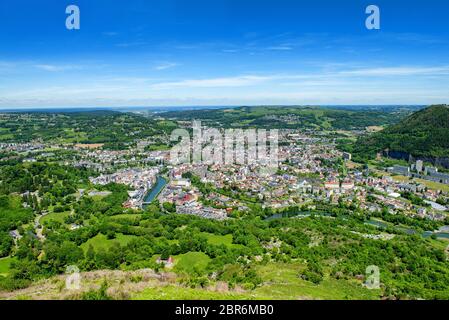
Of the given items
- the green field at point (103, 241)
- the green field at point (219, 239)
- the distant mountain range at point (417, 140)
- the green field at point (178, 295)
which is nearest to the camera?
the green field at point (178, 295)

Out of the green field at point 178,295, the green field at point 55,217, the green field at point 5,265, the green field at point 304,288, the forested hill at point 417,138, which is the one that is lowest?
the green field at point 5,265

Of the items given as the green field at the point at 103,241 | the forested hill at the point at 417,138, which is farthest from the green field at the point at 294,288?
the forested hill at the point at 417,138

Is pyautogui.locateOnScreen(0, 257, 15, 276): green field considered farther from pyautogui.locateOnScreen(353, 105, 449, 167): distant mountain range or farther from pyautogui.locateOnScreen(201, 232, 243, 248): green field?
pyautogui.locateOnScreen(353, 105, 449, 167): distant mountain range

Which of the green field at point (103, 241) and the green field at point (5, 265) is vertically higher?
the green field at point (103, 241)

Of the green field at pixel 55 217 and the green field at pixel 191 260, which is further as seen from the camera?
the green field at pixel 55 217

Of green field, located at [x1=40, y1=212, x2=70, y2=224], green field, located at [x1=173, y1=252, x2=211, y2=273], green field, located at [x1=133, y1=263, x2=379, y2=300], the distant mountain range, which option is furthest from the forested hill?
green field, located at [x1=40, y1=212, x2=70, y2=224]

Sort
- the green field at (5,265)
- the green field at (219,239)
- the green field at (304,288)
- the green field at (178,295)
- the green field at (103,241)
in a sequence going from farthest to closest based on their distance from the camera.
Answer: the green field at (219,239), the green field at (103,241), the green field at (5,265), the green field at (304,288), the green field at (178,295)

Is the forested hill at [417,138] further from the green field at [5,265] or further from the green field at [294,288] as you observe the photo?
the green field at [5,265]
